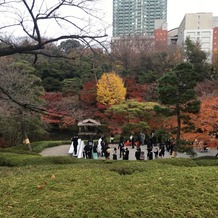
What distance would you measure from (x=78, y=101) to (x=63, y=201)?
24831mm

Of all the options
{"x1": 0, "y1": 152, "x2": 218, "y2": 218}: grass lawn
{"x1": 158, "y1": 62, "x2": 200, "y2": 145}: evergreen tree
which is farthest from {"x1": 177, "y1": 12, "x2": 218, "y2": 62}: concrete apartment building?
{"x1": 0, "y1": 152, "x2": 218, "y2": 218}: grass lawn

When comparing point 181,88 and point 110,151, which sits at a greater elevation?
point 181,88

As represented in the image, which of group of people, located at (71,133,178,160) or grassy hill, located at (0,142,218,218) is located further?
group of people, located at (71,133,178,160)

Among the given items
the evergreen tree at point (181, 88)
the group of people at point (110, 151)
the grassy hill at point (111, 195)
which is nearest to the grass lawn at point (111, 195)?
the grassy hill at point (111, 195)

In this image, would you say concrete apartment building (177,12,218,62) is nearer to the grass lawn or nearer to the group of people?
the group of people

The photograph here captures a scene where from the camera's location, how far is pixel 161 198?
3.19m

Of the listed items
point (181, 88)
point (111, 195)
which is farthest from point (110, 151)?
point (111, 195)

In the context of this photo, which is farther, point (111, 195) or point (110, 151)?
point (110, 151)

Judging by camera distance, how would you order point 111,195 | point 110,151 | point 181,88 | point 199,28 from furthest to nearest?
point 199,28, point 110,151, point 181,88, point 111,195

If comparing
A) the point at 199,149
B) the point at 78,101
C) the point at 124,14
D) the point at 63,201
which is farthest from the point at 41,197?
the point at 78,101

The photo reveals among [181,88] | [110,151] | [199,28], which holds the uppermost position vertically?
[199,28]

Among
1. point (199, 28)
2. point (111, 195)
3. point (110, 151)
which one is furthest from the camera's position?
point (199, 28)

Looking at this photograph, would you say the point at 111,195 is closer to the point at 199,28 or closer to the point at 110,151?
the point at 110,151

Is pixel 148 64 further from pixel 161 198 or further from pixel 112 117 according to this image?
pixel 161 198
